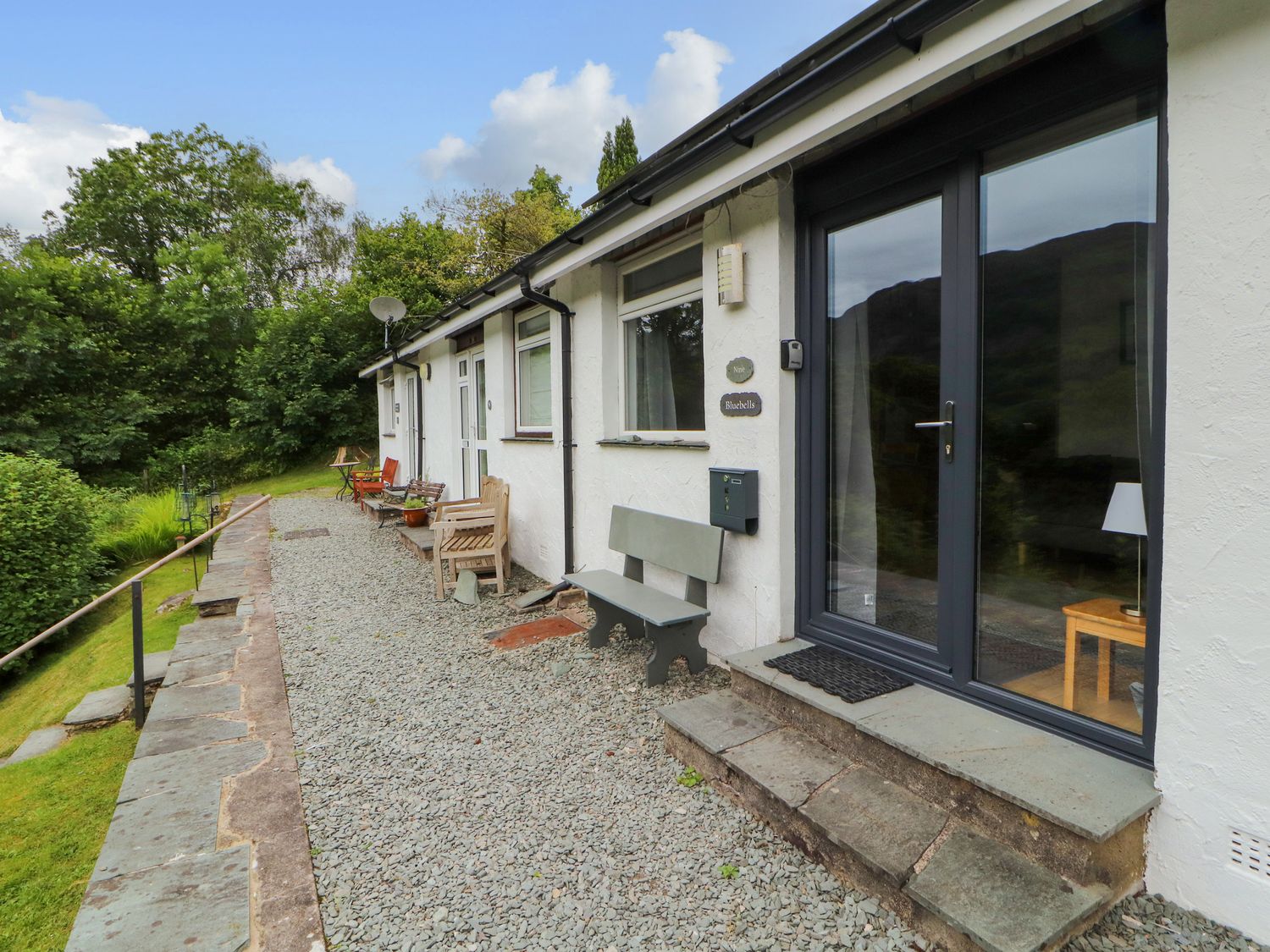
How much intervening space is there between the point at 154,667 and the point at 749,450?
14.0 feet

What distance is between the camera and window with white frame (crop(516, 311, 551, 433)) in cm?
647

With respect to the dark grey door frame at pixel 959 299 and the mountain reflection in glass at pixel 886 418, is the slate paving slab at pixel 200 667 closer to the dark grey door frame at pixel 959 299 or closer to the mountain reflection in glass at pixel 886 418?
the dark grey door frame at pixel 959 299

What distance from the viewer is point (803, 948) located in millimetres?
1870

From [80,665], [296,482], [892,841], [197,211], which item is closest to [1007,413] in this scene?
[892,841]

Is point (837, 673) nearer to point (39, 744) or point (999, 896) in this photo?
point (999, 896)

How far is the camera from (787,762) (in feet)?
8.45

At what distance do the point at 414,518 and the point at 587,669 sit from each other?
5623mm

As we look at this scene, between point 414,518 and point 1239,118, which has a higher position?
point 1239,118

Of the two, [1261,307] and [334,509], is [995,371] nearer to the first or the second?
[1261,307]

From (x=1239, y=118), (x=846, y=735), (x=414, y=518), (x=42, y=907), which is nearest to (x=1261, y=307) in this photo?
(x=1239, y=118)

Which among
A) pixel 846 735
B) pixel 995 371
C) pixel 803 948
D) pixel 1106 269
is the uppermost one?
pixel 1106 269

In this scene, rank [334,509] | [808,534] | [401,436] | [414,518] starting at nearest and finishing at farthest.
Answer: [808,534] → [414,518] → [334,509] → [401,436]

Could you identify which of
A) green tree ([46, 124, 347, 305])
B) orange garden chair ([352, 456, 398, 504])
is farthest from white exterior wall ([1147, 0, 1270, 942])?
green tree ([46, 124, 347, 305])

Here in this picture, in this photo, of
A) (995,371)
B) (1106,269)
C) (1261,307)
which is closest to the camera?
(1261,307)
